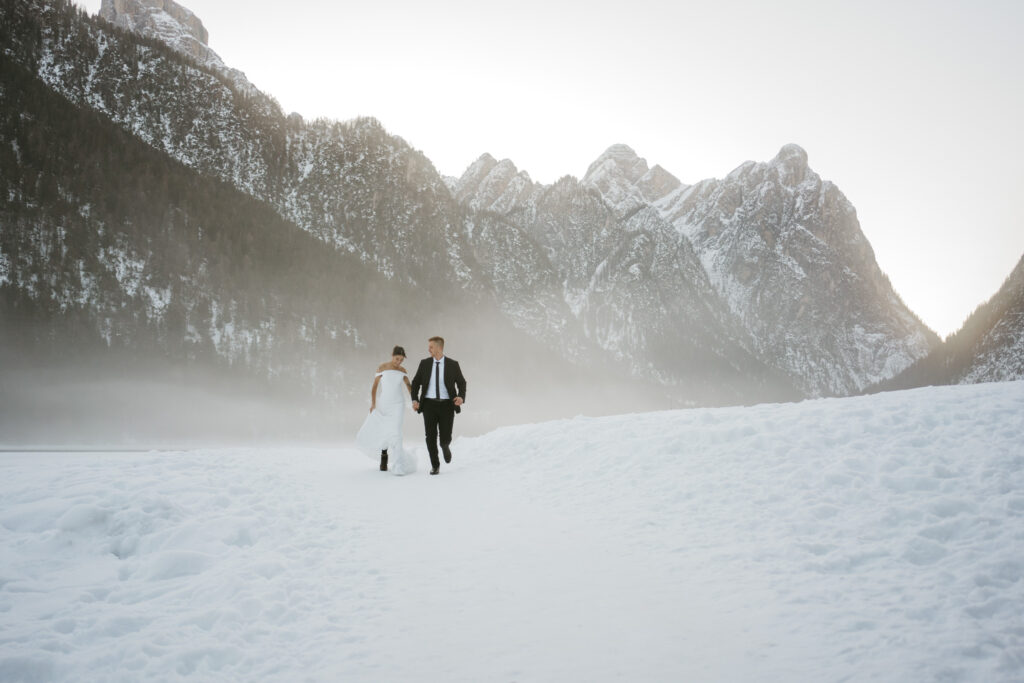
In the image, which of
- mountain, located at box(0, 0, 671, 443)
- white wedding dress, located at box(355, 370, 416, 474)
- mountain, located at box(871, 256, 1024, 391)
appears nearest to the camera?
white wedding dress, located at box(355, 370, 416, 474)

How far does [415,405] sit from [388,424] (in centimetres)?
91

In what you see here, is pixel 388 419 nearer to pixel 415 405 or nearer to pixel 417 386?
pixel 415 405

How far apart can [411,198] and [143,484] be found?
661 ft

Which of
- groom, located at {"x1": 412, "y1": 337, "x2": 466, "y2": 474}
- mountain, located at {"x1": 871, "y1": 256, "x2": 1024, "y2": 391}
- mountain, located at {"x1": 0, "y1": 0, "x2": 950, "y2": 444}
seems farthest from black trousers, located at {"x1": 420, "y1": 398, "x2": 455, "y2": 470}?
mountain, located at {"x1": 871, "y1": 256, "x2": 1024, "y2": 391}

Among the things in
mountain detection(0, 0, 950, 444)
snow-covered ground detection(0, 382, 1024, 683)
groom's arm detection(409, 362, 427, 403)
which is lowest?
snow-covered ground detection(0, 382, 1024, 683)

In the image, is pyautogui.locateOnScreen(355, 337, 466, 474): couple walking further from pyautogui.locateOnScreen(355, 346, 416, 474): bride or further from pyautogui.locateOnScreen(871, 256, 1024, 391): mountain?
pyautogui.locateOnScreen(871, 256, 1024, 391): mountain

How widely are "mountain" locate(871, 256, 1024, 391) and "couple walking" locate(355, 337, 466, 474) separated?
486ft

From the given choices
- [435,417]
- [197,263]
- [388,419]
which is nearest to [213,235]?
[197,263]

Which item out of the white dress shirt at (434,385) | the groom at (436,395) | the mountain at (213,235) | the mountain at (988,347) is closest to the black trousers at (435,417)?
the groom at (436,395)

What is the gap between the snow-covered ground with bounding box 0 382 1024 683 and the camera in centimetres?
336

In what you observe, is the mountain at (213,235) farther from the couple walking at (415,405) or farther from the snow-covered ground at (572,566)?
the snow-covered ground at (572,566)

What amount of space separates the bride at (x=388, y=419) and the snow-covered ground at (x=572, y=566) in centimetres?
250

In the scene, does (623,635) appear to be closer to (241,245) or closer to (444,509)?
(444,509)

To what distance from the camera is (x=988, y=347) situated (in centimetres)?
13375
